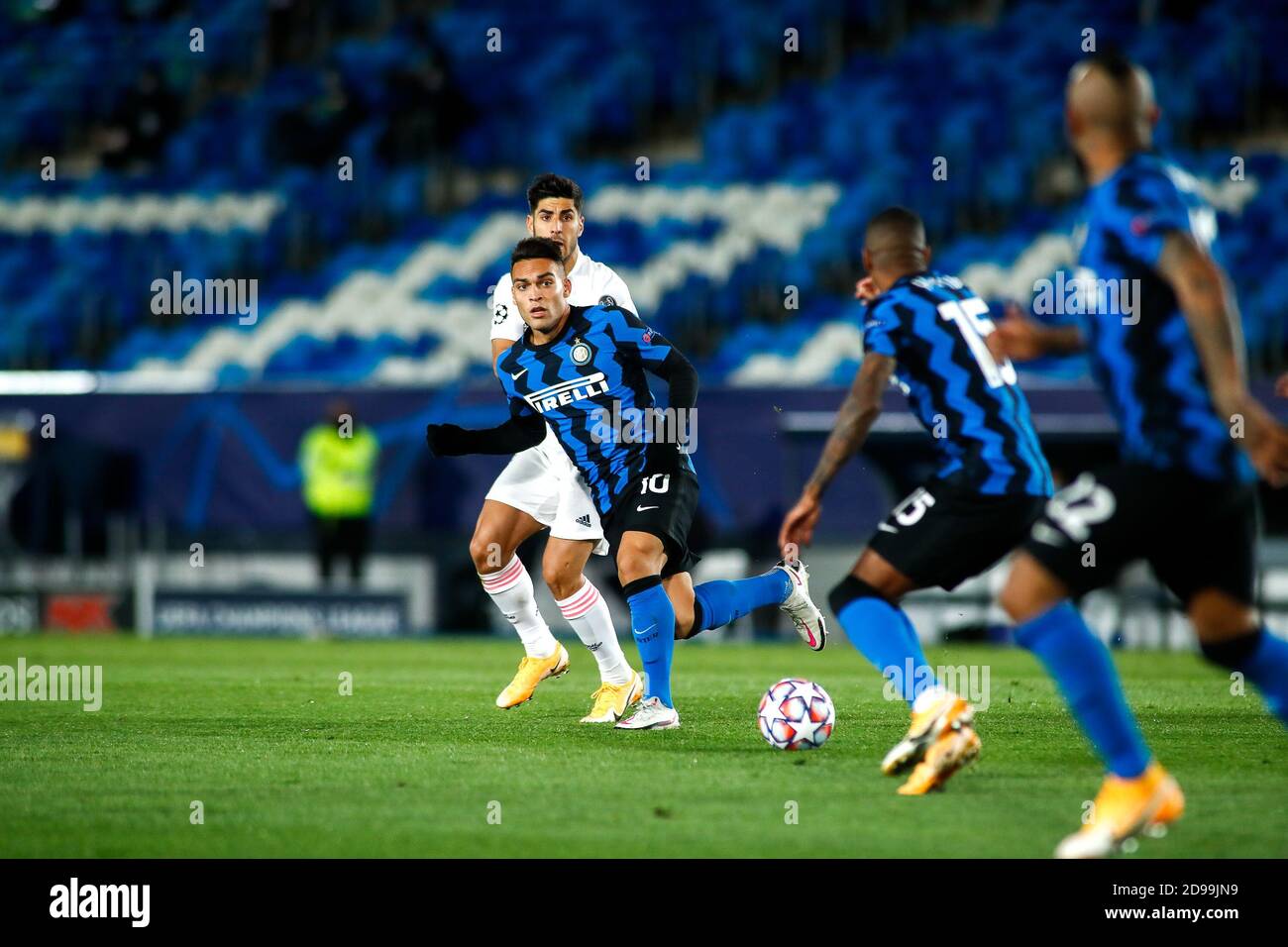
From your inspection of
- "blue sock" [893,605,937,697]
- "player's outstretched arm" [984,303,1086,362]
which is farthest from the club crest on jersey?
"player's outstretched arm" [984,303,1086,362]

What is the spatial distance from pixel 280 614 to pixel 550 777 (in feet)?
33.7

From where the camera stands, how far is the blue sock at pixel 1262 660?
4672mm

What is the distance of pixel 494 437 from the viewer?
7.62 meters

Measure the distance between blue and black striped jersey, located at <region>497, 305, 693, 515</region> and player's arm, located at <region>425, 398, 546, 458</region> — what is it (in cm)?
24

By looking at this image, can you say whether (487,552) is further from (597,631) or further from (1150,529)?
(1150,529)

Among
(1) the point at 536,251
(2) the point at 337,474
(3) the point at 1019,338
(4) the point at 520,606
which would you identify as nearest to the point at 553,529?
(4) the point at 520,606

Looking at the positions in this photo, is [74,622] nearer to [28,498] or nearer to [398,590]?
[28,498]

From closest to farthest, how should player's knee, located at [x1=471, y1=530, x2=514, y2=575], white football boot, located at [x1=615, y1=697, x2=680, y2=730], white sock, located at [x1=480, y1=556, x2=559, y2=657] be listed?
1. white football boot, located at [x1=615, y1=697, x2=680, y2=730]
2. player's knee, located at [x1=471, y1=530, x2=514, y2=575]
3. white sock, located at [x1=480, y1=556, x2=559, y2=657]

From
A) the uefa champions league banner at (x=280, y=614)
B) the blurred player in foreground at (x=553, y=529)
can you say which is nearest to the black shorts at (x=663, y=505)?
the blurred player in foreground at (x=553, y=529)

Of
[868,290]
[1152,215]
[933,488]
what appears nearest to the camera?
[1152,215]

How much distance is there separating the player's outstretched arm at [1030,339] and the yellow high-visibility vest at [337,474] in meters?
11.0

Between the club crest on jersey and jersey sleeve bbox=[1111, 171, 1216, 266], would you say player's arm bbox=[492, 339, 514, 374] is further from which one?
jersey sleeve bbox=[1111, 171, 1216, 266]

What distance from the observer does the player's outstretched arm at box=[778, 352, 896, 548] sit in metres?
5.50

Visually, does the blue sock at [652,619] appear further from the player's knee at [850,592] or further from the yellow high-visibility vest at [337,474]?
the yellow high-visibility vest at [337,474]
